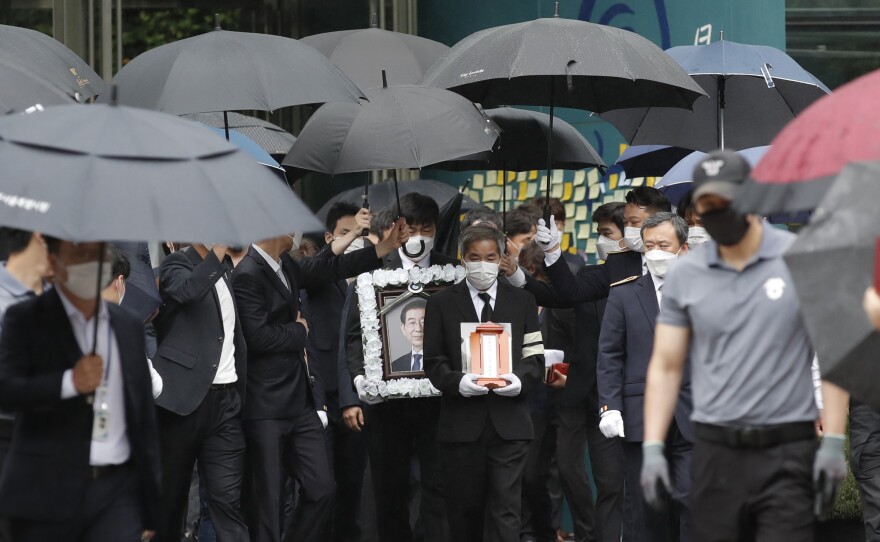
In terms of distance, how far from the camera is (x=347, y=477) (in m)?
10.6

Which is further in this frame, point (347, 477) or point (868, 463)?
point (347, 477)

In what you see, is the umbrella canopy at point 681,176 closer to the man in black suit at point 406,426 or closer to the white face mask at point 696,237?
the white face mask at point 696,237

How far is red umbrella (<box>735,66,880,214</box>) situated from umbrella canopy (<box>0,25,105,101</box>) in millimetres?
4034

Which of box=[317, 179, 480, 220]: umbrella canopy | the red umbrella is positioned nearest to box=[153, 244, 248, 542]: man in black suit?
box=[317, 179, 480, 220]: umbrella canopy

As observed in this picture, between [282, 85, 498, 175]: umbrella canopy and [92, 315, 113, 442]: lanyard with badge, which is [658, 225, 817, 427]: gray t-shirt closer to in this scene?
[92, 315, 113, 442]: lanyard with badge

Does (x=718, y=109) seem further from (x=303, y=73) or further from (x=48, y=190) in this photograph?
(x=48, y=190)

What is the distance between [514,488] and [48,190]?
4343 millimetres

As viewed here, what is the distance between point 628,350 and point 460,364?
3.24 ft

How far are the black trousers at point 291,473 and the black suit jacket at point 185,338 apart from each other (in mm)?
626

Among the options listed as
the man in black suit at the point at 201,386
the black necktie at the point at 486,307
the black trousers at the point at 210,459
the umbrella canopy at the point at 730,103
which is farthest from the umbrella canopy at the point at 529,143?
the black trousers at the point at 210,459

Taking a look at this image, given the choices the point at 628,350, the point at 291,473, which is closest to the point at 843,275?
the point at 628,350

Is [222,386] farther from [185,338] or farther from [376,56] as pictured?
[376,56]

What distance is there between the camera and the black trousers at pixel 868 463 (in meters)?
9.33

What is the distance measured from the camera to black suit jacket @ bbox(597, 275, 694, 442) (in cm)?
873
